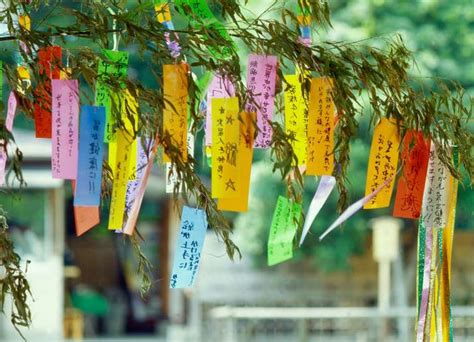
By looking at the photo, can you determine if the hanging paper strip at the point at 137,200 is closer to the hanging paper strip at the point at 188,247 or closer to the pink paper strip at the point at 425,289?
the hanging paper strip at the point at 188,247

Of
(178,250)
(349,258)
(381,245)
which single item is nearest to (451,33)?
(381,245)

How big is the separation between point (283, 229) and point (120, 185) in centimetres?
74

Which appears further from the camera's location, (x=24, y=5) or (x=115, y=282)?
(x=115, y=282)

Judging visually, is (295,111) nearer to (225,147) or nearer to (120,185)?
(225,147)

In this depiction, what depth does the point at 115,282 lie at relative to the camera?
1775 cm

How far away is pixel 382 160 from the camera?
→ 3.74m

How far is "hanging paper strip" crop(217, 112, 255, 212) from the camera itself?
3.22 m

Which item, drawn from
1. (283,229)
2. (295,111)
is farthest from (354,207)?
(283,229)

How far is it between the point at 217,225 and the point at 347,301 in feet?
38.1

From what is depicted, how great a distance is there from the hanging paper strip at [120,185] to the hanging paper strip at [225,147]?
0.23 meters

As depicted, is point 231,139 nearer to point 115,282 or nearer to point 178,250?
point 178,250

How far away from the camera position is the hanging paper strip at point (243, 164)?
10.6 feet

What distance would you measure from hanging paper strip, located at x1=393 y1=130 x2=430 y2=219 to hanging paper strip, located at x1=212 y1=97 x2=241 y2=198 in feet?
1.65

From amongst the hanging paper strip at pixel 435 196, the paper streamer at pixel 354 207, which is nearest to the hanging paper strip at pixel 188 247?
the paper streamer at pixel 354 207
